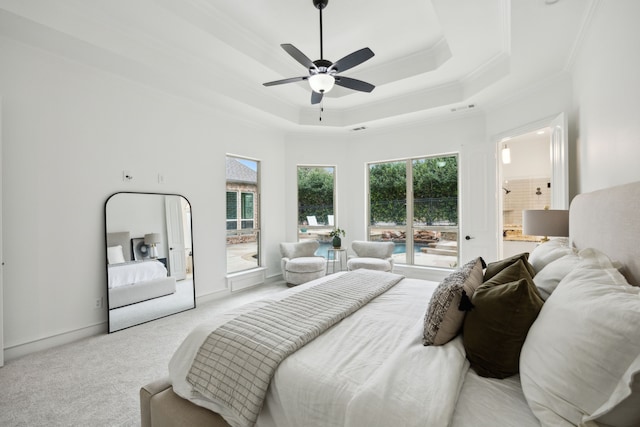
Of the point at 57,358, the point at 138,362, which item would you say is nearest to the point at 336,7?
the point at 138,362

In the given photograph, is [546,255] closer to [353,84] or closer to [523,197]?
[353,84]

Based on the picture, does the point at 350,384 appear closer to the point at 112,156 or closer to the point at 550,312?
the point at 550,312

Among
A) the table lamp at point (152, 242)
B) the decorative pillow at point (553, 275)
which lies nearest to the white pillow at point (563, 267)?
the decorative pillow at point (553, 275)

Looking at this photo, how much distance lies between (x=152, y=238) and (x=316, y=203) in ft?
9.88

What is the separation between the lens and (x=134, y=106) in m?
3.37

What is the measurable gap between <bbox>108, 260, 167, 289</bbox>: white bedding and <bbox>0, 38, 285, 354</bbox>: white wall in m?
0.10

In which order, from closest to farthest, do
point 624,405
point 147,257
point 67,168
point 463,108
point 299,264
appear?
point 624,405 → point 67,168 → point 147,257 → point 463,108 → point 299,264

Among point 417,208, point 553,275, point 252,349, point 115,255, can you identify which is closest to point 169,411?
point 252,349

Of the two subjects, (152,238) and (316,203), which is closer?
(152,238)

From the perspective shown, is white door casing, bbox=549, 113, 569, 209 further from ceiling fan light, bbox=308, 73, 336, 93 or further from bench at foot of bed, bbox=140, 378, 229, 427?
bench at foot of bed, bbox=140, 378, 229, 427

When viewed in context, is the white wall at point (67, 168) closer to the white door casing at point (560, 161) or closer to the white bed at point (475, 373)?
the white bed at point (475, 373)

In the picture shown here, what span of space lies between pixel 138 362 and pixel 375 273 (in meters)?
2.16

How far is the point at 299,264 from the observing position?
468 cm

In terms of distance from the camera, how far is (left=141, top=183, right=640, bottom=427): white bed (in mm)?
794
